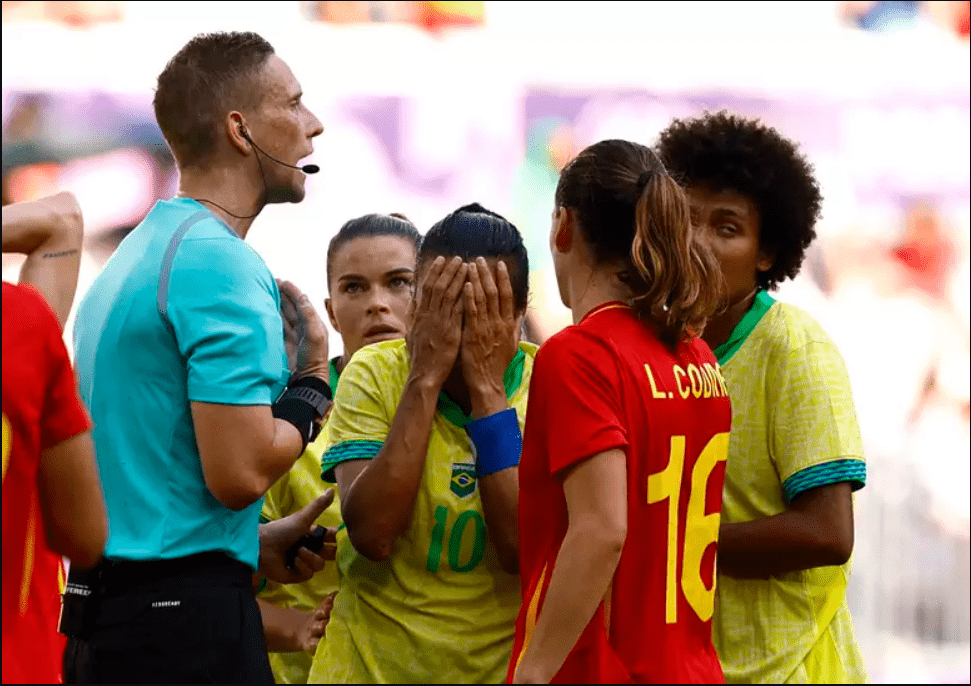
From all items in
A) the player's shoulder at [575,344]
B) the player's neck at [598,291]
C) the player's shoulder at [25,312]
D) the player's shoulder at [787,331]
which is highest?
the player's shoulder at [25,312]

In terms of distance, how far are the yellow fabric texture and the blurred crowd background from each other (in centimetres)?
207

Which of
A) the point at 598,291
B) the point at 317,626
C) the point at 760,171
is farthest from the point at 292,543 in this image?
the point at 760,171

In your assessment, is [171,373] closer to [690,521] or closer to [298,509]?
[690,521]

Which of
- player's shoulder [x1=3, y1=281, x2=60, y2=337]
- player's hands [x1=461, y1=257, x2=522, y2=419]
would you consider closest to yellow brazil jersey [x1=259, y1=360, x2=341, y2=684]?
player's hands [x1=461, y1=257, x2=522, y2=419]

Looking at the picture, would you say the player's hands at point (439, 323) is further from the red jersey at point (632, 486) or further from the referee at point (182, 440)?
the red jersey at point (632, 486)

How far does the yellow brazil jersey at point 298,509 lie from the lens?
9.95 feet

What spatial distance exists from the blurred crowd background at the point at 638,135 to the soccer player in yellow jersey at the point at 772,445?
2.40 meters

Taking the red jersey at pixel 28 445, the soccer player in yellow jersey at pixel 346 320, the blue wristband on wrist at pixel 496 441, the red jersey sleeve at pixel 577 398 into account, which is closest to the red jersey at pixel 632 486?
the red jersey sleeve at pixel 577 398

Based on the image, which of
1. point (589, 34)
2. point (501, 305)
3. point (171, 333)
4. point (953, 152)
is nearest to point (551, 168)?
point (589, 34)

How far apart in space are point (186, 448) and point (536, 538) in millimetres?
601

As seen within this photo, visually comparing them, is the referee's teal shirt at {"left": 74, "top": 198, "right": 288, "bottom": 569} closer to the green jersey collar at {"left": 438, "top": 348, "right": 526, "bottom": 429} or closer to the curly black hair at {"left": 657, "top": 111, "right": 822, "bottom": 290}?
the green jersey collar at {"left": 438, "top": 348, "right": 526, "bottom": 429}

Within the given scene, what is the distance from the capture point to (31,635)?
5.35 feet

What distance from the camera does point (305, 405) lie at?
226 centimetres

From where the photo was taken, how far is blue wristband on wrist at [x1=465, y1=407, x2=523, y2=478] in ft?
7.61
